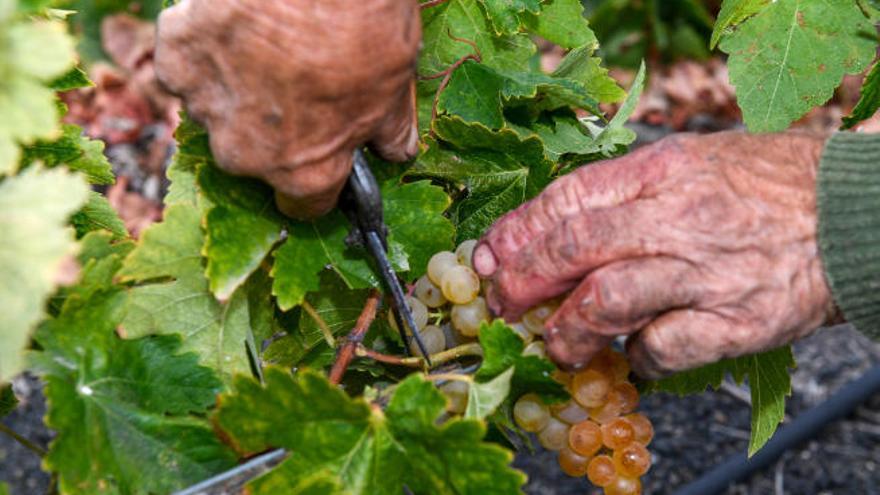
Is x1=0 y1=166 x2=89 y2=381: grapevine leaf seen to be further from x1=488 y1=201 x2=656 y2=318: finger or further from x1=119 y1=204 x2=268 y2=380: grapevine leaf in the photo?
x1=488 y1=201 x2=656 y2=318: finger

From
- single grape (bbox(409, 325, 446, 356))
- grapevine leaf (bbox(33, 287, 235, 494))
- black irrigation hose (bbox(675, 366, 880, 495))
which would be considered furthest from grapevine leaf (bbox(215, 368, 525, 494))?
black irrigation hose (bbox(675, 366, 880, 495))

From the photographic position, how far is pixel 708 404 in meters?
2.36

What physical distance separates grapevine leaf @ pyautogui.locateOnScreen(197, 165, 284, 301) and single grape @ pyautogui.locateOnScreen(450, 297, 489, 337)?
17 cm

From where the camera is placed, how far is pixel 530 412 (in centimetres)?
82

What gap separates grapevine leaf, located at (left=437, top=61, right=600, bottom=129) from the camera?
944mm

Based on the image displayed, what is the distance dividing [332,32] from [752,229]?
371mm

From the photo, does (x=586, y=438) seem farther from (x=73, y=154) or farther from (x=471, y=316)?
(x=73, y=154)

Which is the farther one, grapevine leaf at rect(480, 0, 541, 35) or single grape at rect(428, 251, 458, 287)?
grapevine leaf at rect(480, 0, 541, 35)

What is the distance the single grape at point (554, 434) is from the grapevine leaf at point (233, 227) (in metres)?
0.29

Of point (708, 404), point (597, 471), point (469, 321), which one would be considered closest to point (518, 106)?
point (469, 321)

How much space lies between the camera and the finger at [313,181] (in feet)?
2.20

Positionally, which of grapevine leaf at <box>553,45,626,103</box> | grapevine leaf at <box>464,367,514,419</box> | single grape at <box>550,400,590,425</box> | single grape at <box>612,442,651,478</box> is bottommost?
single grape at <box>612,442,651,478</box>

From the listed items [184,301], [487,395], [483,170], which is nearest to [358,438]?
[487,395]

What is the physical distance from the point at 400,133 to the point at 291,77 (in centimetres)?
14
